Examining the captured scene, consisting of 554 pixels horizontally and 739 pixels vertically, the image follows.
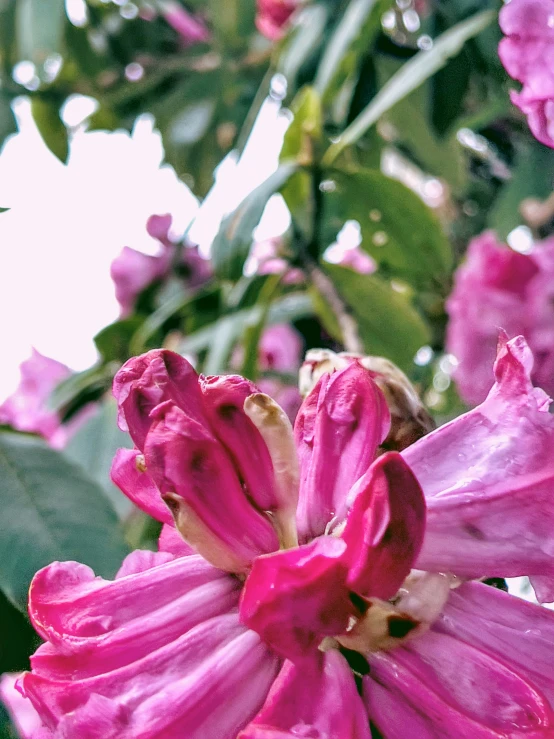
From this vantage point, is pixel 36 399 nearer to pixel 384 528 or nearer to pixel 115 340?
pixel 115 340

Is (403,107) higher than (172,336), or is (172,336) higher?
(403,107)

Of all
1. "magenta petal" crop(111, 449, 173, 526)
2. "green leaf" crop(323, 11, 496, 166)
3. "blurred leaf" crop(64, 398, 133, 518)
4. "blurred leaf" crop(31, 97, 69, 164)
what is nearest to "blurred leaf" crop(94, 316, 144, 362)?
"blurred leaf" crop(64, 398, 133, 518)

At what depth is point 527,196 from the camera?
0.74 metres

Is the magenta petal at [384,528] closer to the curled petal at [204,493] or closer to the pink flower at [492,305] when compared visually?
the curled petal at [204,493]

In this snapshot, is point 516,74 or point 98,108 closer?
point 516,74

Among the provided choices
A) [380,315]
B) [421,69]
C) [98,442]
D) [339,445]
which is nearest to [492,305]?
[380,315]

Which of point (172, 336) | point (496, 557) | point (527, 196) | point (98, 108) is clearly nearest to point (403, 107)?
point (527, 196)

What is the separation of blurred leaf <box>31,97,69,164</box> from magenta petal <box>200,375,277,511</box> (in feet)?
2.11

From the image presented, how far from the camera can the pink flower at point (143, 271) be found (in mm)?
915

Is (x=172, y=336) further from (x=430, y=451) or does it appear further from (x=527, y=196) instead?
(x=430, y=451)

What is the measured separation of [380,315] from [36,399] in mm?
480

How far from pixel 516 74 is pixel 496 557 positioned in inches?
5.7

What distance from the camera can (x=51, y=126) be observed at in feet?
2.75

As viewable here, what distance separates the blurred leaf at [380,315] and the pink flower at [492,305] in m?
0.04
